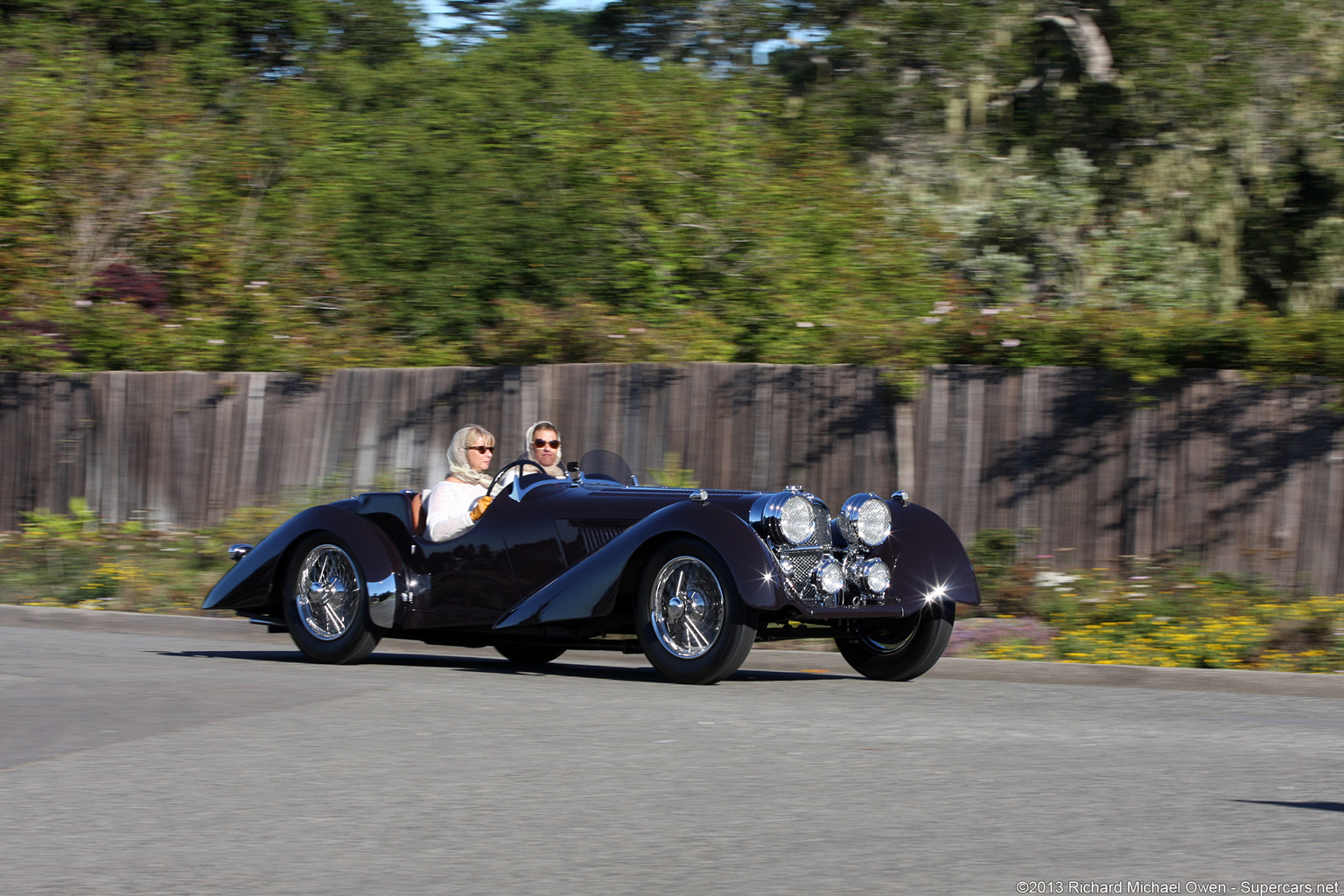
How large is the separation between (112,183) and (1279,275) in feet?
47.0

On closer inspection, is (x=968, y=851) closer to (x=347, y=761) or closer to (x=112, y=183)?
(x=347, y=761)

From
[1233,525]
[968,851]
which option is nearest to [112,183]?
[1233,525]

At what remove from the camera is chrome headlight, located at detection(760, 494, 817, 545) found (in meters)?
A: 8.09

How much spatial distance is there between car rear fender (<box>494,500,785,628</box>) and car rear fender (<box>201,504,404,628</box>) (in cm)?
82

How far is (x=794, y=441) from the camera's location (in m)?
13.1

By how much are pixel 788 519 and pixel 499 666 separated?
8.44 feet

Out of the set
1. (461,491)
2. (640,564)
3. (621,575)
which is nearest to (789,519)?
(640,564)

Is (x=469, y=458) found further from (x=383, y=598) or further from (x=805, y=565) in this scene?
(x=805, y=565)

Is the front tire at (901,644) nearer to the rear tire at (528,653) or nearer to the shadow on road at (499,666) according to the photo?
the shadow on road at (499,666)

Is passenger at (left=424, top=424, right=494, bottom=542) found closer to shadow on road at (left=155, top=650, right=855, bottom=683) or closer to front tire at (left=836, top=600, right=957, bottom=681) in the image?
shadow on road at (left=155, top=650, right=855, bottom=683)

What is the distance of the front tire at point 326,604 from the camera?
9312 millimetres
